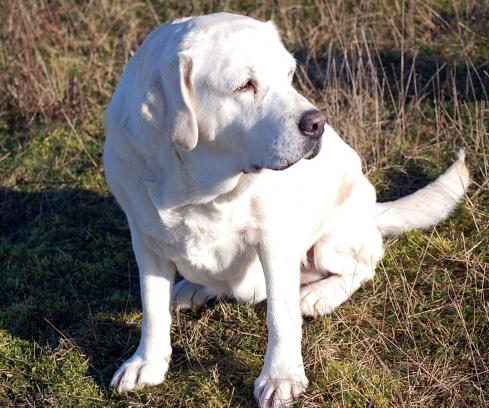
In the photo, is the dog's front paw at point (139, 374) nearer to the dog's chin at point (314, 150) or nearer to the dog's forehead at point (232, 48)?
the dog's chin at point (314, 150)

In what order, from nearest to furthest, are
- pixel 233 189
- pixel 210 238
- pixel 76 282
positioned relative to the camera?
pixel 233 189, pixel 210 238, pixel 76 282

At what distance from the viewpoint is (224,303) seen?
406 cm

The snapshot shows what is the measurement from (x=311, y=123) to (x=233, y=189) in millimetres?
460

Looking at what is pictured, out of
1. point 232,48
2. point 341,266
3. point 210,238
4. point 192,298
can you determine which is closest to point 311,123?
point 232,48

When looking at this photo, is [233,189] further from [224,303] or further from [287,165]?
[224,303]

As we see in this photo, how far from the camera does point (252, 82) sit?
9.86 feet

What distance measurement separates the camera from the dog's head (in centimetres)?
297

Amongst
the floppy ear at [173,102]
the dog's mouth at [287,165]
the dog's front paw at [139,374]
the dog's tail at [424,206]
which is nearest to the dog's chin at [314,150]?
the dog's mouth at [287,165]

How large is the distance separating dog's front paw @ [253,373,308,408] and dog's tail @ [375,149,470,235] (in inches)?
49.2

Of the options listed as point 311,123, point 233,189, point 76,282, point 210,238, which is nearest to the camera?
point 311,123

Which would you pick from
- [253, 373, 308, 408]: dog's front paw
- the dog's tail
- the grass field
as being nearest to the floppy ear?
[253, 373, 308, 408]: dog's front paw

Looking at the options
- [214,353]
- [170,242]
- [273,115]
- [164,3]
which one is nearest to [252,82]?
[273,115]

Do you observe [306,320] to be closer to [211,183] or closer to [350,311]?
[350,311]

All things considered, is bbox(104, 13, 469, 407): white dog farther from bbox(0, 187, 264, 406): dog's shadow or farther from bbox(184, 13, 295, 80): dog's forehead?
bbox(0, 187, 264, 406): dog's shadow
